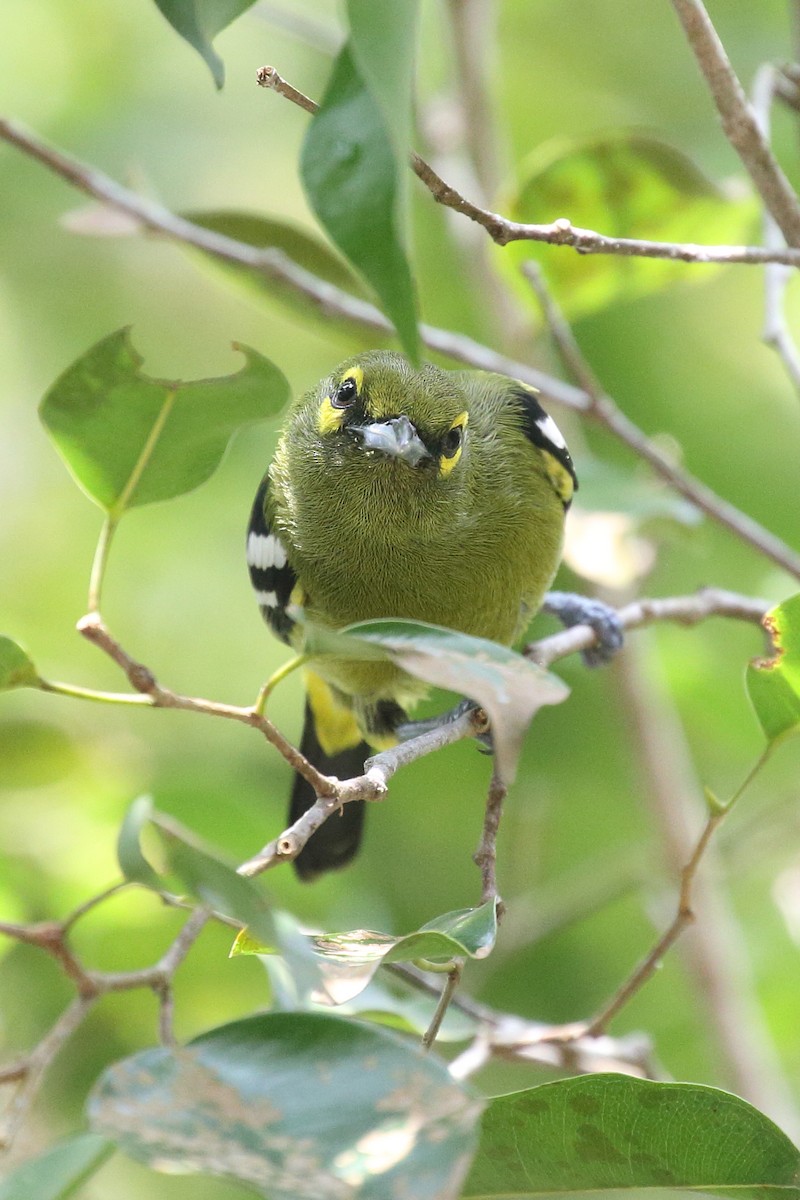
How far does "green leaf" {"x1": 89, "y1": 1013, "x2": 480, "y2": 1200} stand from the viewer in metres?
1.39

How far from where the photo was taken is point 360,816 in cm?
407

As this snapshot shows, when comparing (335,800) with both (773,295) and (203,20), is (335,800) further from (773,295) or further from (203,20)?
(773,295)

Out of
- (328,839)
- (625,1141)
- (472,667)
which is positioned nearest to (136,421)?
(472,667)

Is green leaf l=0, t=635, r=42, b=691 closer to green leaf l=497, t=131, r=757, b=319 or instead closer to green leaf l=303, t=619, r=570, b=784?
green leaf l=303, t=619, r=570, b=784

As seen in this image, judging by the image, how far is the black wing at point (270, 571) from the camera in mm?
3406

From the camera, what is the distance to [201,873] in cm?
158

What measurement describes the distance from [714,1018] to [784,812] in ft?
2.43

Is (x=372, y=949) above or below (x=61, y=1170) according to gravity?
above

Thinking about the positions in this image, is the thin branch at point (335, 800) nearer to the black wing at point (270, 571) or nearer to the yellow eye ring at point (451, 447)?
the yellow eye ring at point (451, 447)

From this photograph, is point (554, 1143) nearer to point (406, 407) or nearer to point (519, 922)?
point (406, 407)

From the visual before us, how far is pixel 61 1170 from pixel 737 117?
1964 mm

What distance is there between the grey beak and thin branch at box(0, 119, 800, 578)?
28.0 inches

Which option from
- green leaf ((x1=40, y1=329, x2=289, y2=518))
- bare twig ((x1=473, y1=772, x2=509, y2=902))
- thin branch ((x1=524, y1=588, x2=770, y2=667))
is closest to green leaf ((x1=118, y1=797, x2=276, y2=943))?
bare twig ((x1=473, y1=772, x2=509, y2=902))

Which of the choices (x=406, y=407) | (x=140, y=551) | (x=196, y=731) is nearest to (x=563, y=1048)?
(x=406, y=407)
